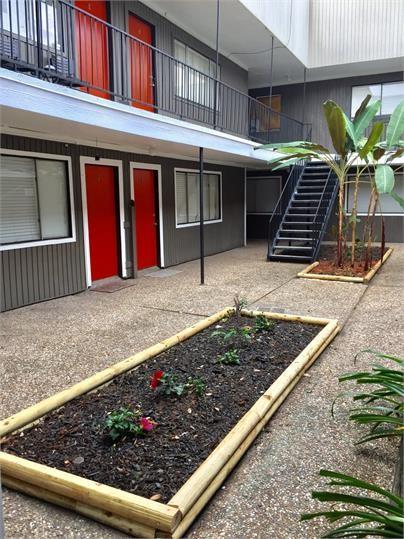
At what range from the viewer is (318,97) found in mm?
15180

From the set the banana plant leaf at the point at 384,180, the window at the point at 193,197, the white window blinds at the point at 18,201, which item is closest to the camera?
the white window blinds at the point at 18,201

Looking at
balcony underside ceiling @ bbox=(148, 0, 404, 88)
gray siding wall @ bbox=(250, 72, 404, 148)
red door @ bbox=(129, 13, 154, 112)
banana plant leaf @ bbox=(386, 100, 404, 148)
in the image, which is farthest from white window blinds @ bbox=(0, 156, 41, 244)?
gray siding wall @ bbox=(250, 72, 404, 148)

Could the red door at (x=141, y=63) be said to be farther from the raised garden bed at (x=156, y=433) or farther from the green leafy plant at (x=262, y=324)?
the raised garden bed at (x=156, y=433)

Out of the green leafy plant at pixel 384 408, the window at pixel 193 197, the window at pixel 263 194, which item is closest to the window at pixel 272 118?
the window at pixel 263 194

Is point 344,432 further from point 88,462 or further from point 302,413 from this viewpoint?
point 88,462

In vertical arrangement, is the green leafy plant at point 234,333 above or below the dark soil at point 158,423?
above

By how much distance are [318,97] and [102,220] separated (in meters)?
10.1

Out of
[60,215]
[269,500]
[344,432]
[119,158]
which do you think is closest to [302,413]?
[344,432]

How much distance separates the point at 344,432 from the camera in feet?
10.5

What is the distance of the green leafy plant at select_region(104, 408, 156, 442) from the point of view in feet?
9.47

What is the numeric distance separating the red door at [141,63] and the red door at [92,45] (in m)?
0.73

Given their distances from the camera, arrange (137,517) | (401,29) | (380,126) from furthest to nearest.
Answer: (401,29)
(380,126)
(137,517)

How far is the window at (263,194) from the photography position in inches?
Answer: 629

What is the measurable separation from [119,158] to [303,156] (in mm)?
4101
